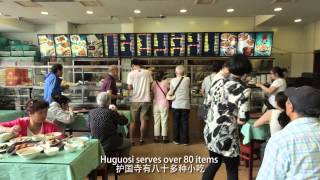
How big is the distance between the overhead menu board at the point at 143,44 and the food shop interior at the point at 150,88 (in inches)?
0.9

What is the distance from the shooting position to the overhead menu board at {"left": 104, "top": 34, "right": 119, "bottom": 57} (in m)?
6.60

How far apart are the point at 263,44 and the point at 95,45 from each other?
4000 millimetres

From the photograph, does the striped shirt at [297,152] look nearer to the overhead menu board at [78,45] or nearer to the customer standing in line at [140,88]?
the customer standing in line at [140,88]

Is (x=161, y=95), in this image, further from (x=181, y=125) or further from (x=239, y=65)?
(x=239, y=65)

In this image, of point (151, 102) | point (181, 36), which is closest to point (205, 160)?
point (151, 102)

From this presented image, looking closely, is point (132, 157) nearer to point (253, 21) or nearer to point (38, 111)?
point (38, 111)

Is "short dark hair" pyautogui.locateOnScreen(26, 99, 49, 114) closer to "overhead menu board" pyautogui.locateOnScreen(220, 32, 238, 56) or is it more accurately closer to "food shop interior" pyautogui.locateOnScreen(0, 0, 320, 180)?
"food shop interior" pyautogui.locateOnScreen(0, 0, 320, 180)

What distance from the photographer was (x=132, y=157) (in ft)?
14.9

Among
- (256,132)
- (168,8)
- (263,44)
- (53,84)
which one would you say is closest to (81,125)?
(53,84)

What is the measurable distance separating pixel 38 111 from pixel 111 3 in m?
3.62

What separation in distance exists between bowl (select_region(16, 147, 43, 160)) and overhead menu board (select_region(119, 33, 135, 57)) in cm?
447

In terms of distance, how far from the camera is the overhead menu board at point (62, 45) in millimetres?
6801

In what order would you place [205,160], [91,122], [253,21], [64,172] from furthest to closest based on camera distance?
[253,21] < [205,160] < [91,122] < [64,172]

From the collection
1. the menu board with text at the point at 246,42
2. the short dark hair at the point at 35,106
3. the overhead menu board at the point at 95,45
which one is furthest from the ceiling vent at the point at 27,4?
the menu board with text at the point at 246,42
